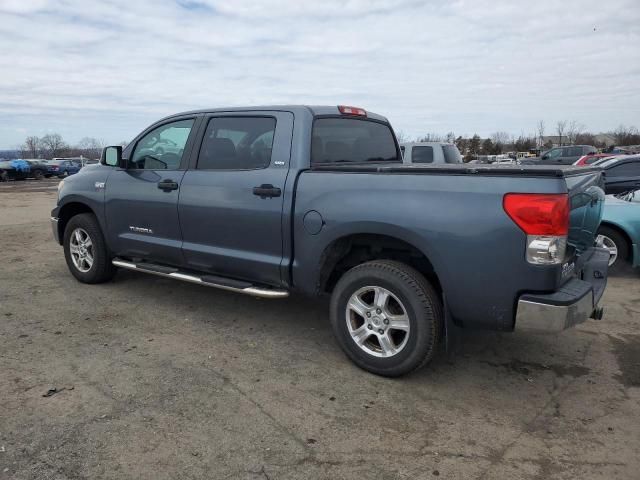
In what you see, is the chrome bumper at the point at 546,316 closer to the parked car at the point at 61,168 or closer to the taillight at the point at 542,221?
the taillight at the point at 542,221

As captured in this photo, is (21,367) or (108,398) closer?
(108,398)

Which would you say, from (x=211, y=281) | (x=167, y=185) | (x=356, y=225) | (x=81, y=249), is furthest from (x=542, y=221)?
(x=81, y=249)

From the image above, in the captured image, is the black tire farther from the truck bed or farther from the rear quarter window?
the rear quarter window

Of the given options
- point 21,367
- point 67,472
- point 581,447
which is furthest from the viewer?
point 21,367

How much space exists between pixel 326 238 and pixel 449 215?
945 mm

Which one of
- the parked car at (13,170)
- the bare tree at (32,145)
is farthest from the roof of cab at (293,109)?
the bare tree at (32,145)

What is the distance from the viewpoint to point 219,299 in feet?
17.6


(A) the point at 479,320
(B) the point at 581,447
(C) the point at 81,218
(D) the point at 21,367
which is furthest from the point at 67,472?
(C) the point at 81,218

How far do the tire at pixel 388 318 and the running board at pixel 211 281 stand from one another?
0.62m

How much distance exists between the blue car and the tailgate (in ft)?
8.49

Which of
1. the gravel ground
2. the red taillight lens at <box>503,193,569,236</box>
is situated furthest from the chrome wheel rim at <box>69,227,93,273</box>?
the red taillight lens at <box>503,193,569,236</box>

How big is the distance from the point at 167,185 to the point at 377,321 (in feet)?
7.87

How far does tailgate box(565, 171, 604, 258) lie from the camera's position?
316 cm

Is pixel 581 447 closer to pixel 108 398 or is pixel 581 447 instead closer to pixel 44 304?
pixel 108 398
